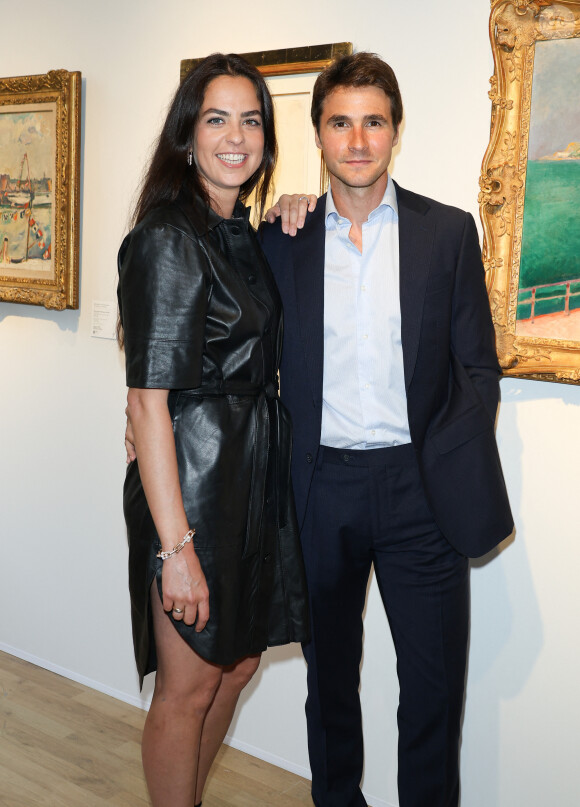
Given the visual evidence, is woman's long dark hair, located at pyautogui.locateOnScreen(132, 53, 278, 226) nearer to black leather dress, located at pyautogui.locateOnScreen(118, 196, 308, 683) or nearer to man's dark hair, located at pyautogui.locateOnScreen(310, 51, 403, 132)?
black leather dress, located at pyautogui.locateOnScreen(118, 196, 308, 683)

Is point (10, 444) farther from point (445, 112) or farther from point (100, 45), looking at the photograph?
point (445, 112)

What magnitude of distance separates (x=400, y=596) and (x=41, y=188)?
202 cm

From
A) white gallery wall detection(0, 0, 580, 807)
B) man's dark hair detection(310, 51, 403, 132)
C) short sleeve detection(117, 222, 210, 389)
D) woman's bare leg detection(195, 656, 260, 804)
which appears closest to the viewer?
short sleeve detection(117, 222, 210, 389)

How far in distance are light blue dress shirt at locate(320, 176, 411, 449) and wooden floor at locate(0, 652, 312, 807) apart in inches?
51.7

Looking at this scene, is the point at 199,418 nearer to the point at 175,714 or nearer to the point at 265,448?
the point at 265,448

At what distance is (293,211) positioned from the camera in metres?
2.18

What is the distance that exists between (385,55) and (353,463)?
3.81ft

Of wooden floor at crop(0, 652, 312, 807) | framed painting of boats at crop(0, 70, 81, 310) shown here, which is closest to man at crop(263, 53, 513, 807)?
wooden floor at crop(0, 652, 312, 807)

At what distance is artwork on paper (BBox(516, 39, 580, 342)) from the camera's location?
2098 mm

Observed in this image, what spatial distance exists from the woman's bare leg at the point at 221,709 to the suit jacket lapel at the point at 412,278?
810 mm

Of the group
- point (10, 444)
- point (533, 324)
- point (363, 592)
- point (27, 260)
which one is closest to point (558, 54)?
point (533, 324)

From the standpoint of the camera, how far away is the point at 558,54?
2100 millimetres

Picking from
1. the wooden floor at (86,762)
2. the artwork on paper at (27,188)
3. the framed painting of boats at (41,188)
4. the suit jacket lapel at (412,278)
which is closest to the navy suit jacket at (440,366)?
the suit jacket lapel at (412,278)

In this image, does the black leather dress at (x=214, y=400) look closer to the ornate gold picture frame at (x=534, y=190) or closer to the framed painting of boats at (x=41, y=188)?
the ornate gold picture frame at (x=534, y=190)
